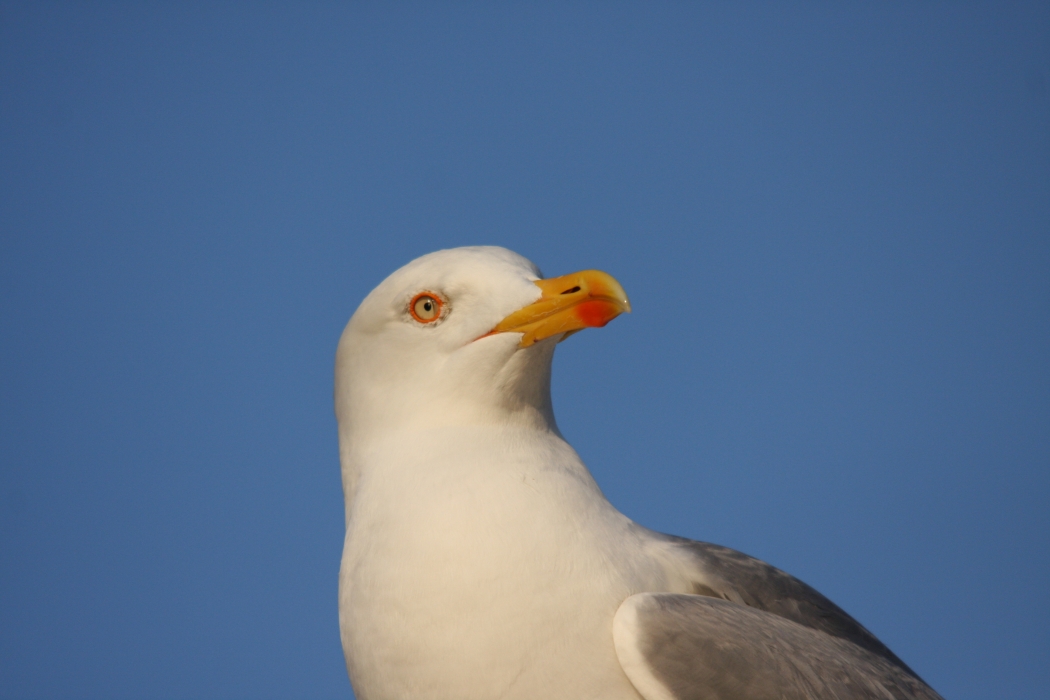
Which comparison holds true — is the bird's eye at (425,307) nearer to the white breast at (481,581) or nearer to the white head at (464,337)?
the white head at (464,337)

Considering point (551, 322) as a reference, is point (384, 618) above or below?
below

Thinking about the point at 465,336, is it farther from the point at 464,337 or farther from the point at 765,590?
the point at 765,590

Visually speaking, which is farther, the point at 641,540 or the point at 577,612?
the point at 641,540

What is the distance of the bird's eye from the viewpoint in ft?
8.63

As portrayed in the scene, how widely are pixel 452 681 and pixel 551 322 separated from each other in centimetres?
85

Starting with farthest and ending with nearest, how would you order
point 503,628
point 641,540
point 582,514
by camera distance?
point 641,540, point 582,514, point 503,628

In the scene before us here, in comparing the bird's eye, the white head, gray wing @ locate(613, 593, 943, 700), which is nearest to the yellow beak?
the white head

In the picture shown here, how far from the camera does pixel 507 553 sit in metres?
2.34

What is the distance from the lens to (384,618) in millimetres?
2348

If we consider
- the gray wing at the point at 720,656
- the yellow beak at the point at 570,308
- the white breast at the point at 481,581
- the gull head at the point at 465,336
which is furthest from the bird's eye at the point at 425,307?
the gray wing at the point at 720,656

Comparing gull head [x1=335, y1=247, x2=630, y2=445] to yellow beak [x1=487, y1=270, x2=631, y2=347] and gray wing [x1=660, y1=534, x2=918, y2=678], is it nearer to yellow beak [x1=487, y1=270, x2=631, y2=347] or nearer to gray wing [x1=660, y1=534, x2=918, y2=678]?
yellow beak [x1=487, y1=270, x2=631, y2=347]

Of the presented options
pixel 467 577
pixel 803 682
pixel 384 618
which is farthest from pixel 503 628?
pixel 803 682

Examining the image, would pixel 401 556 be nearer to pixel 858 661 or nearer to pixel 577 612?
pixel 577 612

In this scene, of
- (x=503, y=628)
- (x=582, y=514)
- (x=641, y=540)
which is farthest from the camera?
(x=641, y=540)
